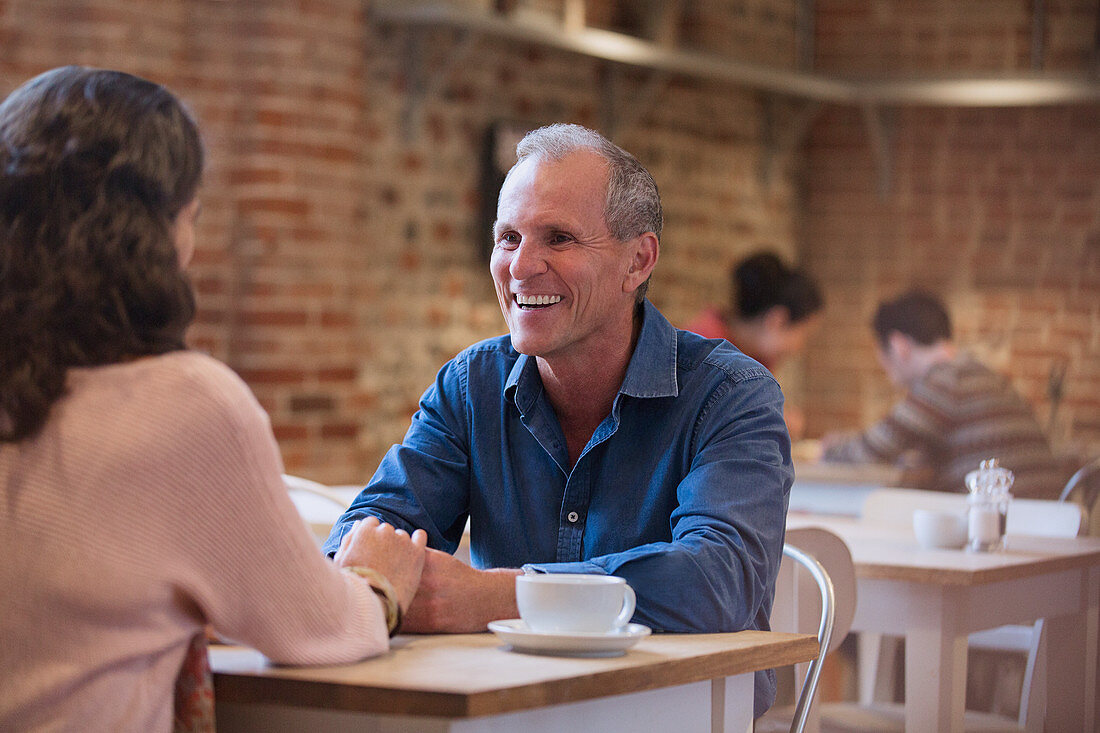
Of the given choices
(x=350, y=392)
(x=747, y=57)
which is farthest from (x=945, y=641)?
(x=747, y=57)

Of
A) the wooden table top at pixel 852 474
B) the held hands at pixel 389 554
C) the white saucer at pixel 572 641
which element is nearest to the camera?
the white saucer at pixel 572 641

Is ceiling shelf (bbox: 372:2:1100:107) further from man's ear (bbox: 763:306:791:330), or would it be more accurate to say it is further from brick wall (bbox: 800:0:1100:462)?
man's ear (bbox: 763:306:791:330)

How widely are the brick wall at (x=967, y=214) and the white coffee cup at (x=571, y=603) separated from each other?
217 inches

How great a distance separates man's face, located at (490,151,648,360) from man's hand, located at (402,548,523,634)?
Answer: 0.44 metres

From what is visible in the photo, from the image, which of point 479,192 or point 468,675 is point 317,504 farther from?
point 479,192

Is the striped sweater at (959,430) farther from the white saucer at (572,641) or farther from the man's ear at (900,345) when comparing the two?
the white saucer at (572,641)

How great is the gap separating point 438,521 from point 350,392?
2536 millimetres

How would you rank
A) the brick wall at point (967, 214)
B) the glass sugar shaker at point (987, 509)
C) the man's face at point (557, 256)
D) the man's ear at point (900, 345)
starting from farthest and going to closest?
the brick wall at point (967, 214), the man's ear at point (900, 345), the glass sugar shaker at point (987, 509), the man's face at point (557, 256)

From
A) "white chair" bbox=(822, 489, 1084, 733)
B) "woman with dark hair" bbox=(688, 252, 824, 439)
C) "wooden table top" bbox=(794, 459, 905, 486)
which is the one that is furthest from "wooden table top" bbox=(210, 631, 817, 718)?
"woman with dark hair" bbox=(688, 252, 824, 439)

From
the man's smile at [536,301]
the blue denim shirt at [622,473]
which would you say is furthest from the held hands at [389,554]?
the man's smile at [536,301]

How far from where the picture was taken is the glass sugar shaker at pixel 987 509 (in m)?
2.72

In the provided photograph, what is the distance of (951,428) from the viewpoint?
4.65 meters

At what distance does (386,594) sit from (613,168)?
78cm

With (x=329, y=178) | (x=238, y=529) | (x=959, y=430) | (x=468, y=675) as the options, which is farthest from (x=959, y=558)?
(x=329, y=178)
